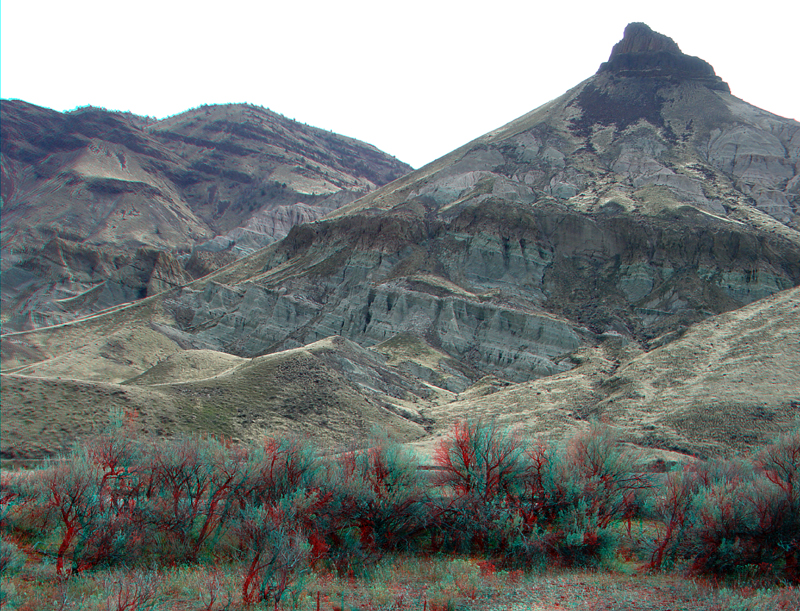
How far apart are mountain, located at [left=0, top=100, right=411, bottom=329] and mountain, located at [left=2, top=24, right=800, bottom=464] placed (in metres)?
22.0

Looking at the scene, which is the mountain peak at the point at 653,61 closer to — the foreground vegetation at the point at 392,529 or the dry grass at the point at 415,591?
the foreground vegetation at the point at 392,529

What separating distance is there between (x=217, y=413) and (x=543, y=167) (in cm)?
6441

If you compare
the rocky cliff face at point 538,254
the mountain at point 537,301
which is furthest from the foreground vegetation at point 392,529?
the rocky cliff face at point 538,254

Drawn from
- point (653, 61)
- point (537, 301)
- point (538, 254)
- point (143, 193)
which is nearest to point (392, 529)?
point (537, 301)

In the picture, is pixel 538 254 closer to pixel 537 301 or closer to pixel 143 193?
pixel 537 301

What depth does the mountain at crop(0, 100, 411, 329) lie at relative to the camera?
7988 centimetres

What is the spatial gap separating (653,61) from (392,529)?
114450 mm

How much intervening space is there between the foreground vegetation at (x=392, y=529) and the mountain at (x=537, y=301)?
9709 mm

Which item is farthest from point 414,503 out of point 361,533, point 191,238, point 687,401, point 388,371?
point 191,238

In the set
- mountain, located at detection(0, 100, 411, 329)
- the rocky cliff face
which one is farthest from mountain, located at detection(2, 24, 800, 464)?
mountain, located at detection(0, 100, 411, 329)

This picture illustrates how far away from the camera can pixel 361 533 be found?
16797mm

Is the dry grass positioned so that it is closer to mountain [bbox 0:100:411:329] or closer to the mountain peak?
mountain [bbox 0:100:411:329]

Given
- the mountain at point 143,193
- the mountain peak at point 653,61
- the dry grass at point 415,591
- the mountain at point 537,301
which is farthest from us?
the mountain peak at point 653,61

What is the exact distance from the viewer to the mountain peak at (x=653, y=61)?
10375cm
